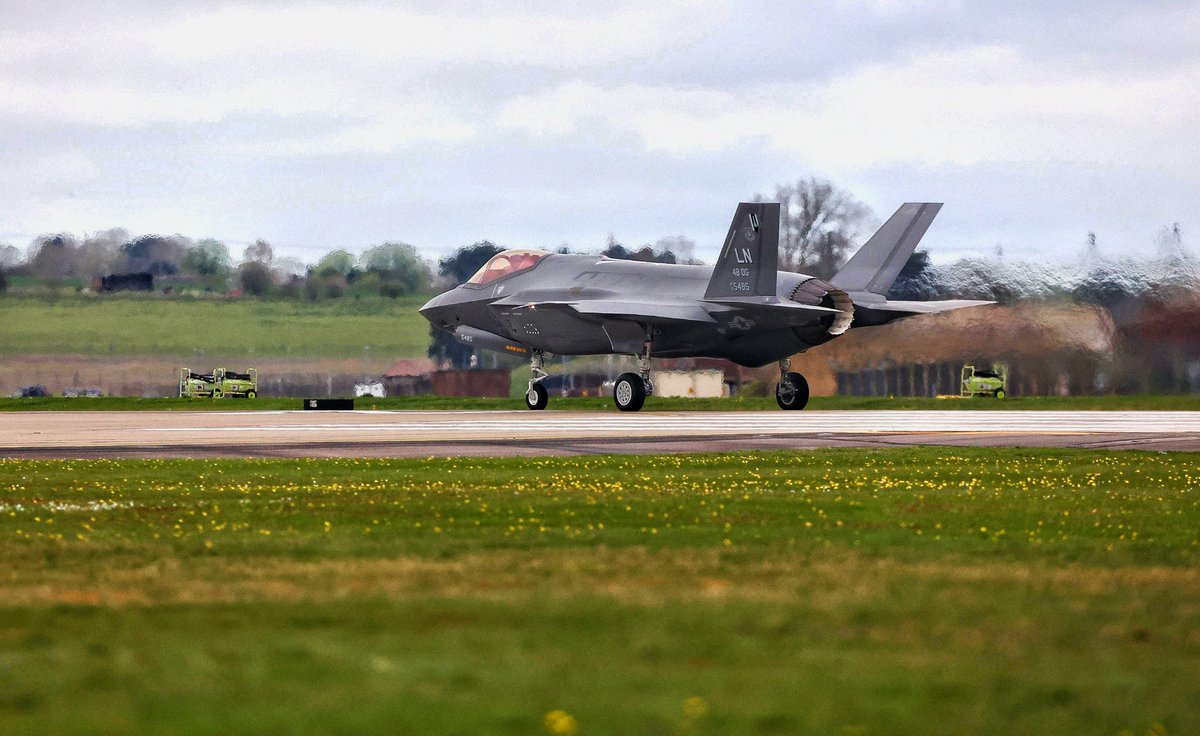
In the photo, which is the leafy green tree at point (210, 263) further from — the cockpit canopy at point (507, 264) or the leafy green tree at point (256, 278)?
the cockpit canopy at point (507, 264)

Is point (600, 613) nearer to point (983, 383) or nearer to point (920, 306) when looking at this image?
point (920, 306)

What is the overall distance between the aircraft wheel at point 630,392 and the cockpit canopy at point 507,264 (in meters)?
6.08

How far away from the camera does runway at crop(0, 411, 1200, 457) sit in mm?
23000

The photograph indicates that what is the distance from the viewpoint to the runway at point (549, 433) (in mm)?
23000

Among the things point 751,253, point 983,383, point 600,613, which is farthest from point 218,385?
point 600,613

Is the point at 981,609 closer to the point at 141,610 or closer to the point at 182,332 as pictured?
the point at 141,610

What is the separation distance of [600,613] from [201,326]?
48.3 meters

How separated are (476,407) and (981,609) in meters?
41.5

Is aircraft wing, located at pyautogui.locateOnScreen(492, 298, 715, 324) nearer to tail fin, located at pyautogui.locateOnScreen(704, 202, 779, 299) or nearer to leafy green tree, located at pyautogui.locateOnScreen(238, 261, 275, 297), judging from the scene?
tail fin, located at pyautogui.locateOnScreen(704, 202, 779, 299)

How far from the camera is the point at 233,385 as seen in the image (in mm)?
60531

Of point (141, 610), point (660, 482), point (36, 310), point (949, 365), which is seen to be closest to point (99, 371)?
point (36, 310)

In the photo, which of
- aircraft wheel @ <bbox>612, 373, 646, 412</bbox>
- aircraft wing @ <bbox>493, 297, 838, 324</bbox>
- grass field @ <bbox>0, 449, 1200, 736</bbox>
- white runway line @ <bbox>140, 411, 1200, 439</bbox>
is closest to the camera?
grass field @ <bbox>0, 449, 1200, 736</bbox>

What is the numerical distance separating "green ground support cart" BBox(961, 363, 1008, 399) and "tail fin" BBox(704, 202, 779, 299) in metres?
14.7

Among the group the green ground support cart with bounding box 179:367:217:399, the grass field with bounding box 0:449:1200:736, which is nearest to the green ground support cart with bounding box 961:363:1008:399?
the green ground support cart with bounding box 179:367:217:399
